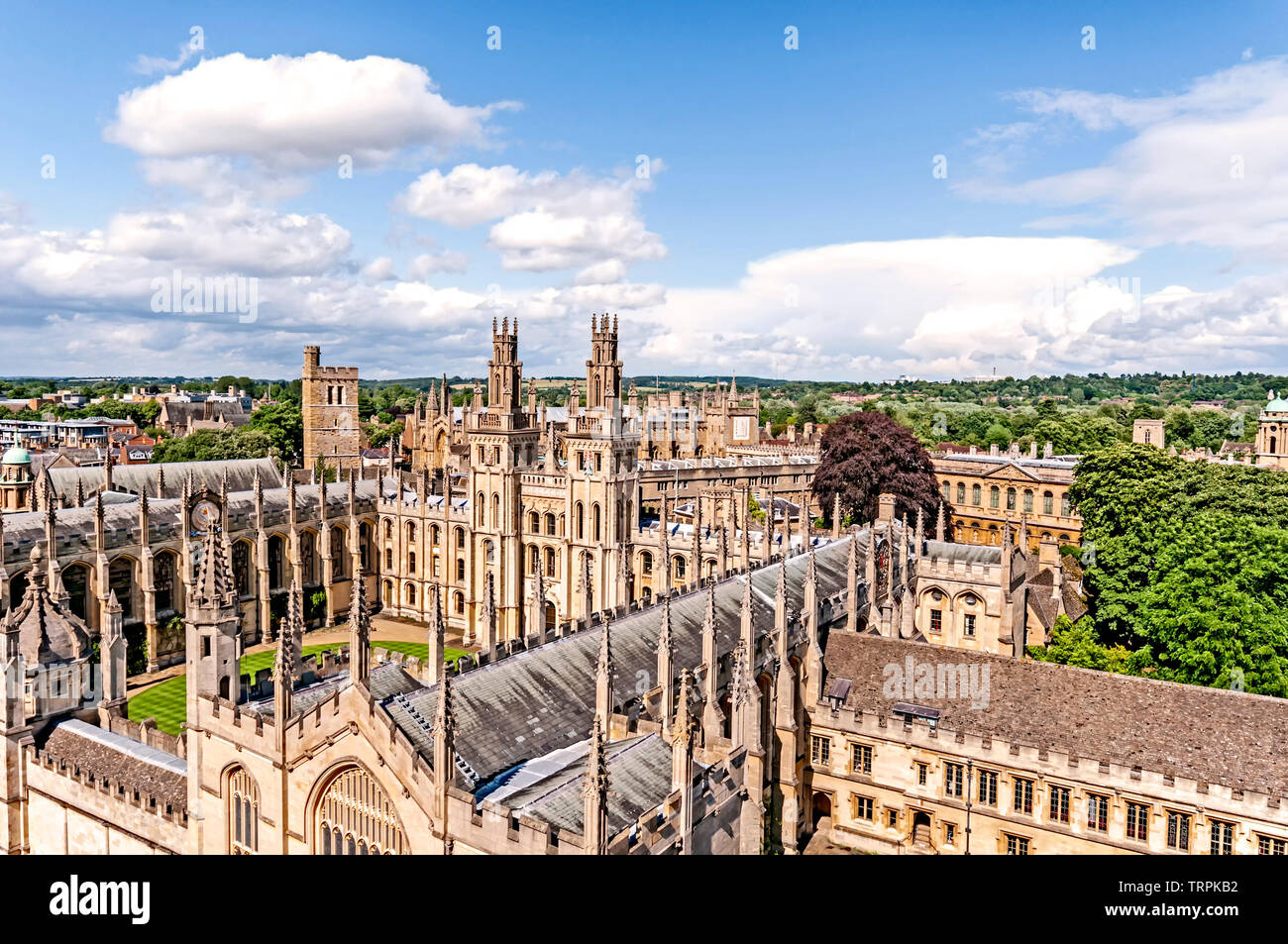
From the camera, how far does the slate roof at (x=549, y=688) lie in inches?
794

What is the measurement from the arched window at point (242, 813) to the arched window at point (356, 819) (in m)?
2.21

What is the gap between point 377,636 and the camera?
54.1m

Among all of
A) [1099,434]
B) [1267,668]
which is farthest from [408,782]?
[1099,434]

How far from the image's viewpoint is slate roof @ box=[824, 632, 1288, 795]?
24.0m

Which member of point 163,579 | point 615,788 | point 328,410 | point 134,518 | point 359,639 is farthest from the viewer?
point 328,410

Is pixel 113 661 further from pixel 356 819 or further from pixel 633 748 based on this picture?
pixel 633 748

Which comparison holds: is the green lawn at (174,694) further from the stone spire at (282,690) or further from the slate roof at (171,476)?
the stone spire at (282,690)

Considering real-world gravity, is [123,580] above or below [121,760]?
above

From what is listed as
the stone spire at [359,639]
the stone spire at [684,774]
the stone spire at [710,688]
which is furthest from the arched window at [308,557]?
the stone spire at [684,774]

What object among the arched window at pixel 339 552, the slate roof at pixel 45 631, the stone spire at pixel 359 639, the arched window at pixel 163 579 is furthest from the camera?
the arched window at pixel 339 552

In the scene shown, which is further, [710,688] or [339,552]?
[339,552]

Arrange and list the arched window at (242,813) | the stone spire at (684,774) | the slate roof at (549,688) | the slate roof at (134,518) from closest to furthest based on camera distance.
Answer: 1. the stone spire at (684,774)
2. the arched window at (242,813)
3. the slate roof at (549,688)
4. the slate roof at (134,518)

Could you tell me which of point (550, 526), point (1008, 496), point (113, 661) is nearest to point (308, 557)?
point (550, 526)

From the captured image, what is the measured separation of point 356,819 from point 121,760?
914cm
